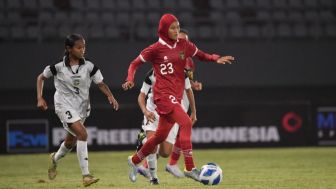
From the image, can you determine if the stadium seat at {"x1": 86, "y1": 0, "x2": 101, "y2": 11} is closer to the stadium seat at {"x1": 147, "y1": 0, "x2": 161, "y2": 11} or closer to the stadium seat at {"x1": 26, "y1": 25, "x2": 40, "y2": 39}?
the stadium seat at {"x1": 147, "y1": 0, "x2": 161, "y2": 11}

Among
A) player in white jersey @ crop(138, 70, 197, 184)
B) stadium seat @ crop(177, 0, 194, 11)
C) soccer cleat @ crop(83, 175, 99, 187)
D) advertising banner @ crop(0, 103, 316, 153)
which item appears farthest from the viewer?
stadium seat @ crop(177, 0, 194, 11)

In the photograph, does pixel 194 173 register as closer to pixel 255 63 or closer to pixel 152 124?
pixel 152 124

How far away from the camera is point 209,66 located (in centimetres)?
2350

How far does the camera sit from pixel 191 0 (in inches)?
998

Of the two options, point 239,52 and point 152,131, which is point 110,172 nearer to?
point 152,131

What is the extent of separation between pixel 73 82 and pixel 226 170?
4.12 metres

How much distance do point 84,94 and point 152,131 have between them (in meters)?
1.22

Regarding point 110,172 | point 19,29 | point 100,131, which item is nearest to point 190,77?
point 110,172

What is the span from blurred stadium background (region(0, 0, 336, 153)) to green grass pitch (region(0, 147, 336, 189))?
102 centimetres

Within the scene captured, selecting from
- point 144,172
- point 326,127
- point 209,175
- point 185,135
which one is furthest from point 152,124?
point 326,127

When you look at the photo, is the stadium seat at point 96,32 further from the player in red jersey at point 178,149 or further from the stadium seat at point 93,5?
the player in red jersey at point 178,149

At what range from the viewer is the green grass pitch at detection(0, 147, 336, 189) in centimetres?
1080

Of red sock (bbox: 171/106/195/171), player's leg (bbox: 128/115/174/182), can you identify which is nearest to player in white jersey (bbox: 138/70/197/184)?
player's leg (bbox: 128/115/174/182)

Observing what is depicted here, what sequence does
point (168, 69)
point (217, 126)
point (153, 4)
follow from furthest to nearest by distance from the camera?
point (153, 4) < point (217, 126) < point (168, 69)
